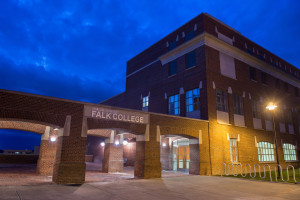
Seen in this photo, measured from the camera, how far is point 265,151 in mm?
22984

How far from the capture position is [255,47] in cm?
2670

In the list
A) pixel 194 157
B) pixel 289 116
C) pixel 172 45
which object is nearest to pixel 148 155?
pixel 194 157

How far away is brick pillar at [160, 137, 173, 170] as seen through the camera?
21.5 metres

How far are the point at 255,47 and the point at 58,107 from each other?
24248mm

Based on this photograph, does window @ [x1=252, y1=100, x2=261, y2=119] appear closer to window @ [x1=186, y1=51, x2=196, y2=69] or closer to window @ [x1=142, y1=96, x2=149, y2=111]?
window @ [x1=186, y1=51, x2=196, y2=69]

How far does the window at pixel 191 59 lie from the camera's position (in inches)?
816

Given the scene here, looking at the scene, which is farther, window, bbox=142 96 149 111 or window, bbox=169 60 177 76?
window, bbox=142 96 149 111

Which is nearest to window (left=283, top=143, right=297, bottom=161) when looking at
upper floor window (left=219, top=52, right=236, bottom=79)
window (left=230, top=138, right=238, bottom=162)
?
window (left=230, top=138, right=238, bottom=162)

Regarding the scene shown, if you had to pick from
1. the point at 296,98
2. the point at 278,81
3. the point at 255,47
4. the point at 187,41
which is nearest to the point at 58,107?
the point at 187,41

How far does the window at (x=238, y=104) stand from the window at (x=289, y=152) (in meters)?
9.50

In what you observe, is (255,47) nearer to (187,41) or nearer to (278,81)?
(278,81)

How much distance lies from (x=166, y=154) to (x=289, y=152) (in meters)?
16.2

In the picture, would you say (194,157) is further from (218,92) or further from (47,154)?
(47,154)

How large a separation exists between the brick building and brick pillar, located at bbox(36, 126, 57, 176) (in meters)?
10.4
